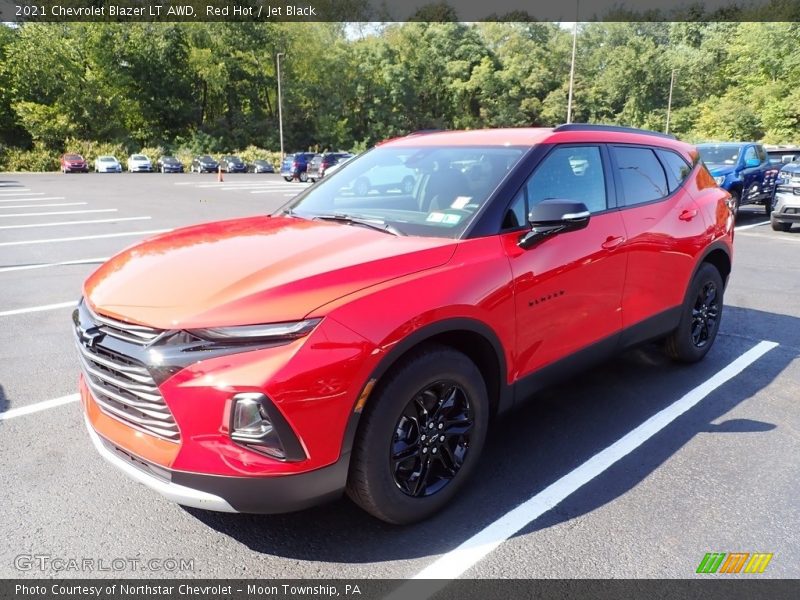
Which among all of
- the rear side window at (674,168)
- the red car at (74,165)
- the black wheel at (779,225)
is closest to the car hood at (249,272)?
the rear side window at (674,168)

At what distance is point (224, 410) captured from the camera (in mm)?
2195

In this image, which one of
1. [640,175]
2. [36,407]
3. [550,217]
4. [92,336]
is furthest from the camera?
[640,175]

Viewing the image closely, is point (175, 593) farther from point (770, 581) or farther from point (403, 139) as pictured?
Answer: point (403, 139)

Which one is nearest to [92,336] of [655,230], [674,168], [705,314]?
[655,230]

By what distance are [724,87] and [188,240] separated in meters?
72.9

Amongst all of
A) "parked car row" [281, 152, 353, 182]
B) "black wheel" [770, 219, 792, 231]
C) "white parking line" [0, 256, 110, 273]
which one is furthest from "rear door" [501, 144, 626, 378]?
"parked car row" [281, 152, 353, 182]

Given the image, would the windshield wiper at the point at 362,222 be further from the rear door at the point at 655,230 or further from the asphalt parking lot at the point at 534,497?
the rear door at the point at 655,230

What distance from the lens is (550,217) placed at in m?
2.98

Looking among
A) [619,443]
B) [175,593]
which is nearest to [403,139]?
[619,443]

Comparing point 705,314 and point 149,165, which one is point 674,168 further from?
point 149,165

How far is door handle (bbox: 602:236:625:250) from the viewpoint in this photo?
360 cm

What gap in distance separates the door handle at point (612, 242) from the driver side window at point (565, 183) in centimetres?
19

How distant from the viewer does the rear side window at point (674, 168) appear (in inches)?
176

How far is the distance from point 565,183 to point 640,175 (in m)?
0.95
